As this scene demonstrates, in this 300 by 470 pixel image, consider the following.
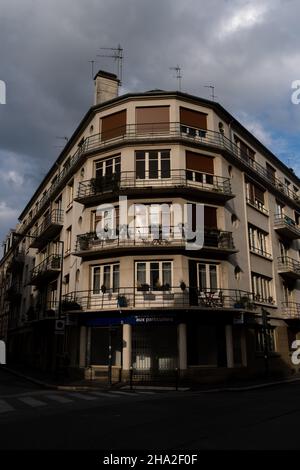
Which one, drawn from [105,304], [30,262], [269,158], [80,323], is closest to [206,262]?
[105,304]

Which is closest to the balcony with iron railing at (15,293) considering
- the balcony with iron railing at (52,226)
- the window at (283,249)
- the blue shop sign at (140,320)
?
the balcony with iron railing at (52,226)

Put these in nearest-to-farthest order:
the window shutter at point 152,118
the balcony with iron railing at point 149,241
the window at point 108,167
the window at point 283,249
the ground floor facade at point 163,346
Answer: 1. the ground floor facade at point 163,346
2. the balcony with iron railing at point 149,241
3. the window shutter at point 152,118
4. the window at point 108,167
5. the window at point 283,249

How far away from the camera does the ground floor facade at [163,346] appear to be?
21781mm

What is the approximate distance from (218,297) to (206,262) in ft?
6.25

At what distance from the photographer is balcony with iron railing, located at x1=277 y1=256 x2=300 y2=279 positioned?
2997 cm

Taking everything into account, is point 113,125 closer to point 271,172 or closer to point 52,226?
point 52,226

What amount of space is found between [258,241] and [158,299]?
9.36 m

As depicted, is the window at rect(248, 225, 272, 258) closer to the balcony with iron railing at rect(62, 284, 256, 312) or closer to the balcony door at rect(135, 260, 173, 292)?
the balcony with iron railing at rect(62, 284, 256, 312)

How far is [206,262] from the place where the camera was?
23.8m

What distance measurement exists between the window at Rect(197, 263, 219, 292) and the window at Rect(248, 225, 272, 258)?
4.19 metres

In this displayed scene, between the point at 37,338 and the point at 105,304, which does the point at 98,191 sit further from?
the point at 37,338

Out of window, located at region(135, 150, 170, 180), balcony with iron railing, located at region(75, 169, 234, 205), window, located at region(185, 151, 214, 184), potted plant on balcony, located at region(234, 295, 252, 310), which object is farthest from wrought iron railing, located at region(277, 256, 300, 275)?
window, located at region(135, 150, 170, 180)

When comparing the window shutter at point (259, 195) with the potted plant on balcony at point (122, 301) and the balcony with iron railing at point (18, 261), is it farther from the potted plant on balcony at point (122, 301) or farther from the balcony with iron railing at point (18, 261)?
the balcony with iron railing at point (18, 261)

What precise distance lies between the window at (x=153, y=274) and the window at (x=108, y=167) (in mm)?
5392
